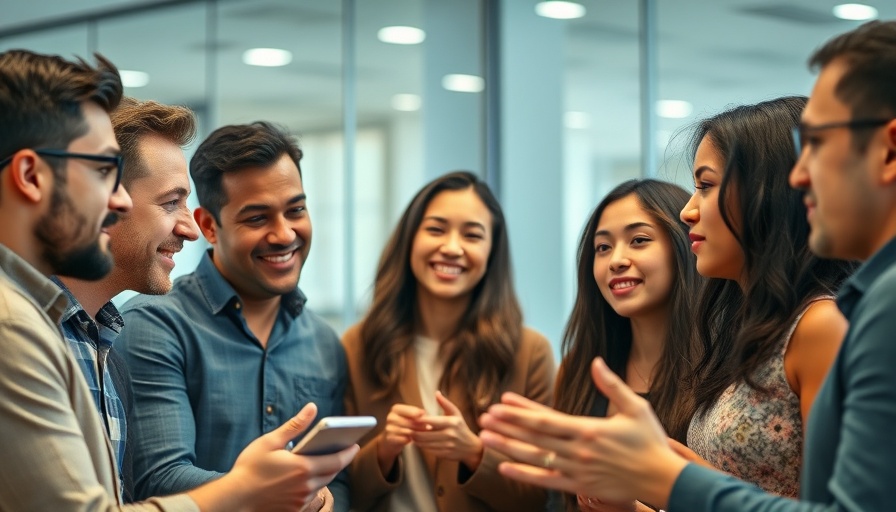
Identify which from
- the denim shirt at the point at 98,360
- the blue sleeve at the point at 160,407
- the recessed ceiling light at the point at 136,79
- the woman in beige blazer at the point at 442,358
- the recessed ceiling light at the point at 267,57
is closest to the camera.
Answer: the denim shirt at the point at 98,360

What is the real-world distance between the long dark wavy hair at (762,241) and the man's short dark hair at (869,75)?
2.27ft

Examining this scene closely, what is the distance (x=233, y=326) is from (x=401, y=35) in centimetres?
369

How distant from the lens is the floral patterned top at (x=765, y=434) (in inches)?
81.0

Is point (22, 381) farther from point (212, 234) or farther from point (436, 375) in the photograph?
point (436, 375)

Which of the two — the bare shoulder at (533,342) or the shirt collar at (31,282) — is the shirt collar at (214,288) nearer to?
the bare shoulder at (533,342)

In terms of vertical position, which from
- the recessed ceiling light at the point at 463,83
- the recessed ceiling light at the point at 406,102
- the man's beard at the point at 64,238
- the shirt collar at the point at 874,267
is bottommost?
the shirt collar at the point at 874,267

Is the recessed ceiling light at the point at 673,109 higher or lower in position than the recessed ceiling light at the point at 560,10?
lower

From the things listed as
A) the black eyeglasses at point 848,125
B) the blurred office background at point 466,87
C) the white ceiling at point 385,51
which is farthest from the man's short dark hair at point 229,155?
the white ceiling at point 385,51

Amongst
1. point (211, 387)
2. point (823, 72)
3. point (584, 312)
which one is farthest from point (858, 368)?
point (211, 387)

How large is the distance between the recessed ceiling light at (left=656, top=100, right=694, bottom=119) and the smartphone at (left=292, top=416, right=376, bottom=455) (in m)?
3.52

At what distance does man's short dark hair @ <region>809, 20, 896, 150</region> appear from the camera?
1521 millimetres

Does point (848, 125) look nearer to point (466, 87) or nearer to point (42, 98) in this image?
point (42, 98)

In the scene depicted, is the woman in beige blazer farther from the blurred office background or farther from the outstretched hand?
the blurred office background

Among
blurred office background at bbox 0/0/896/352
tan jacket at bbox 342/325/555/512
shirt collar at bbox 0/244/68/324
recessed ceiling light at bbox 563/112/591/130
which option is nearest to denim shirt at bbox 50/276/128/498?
shirt collar at bbox 0/244/68/324
